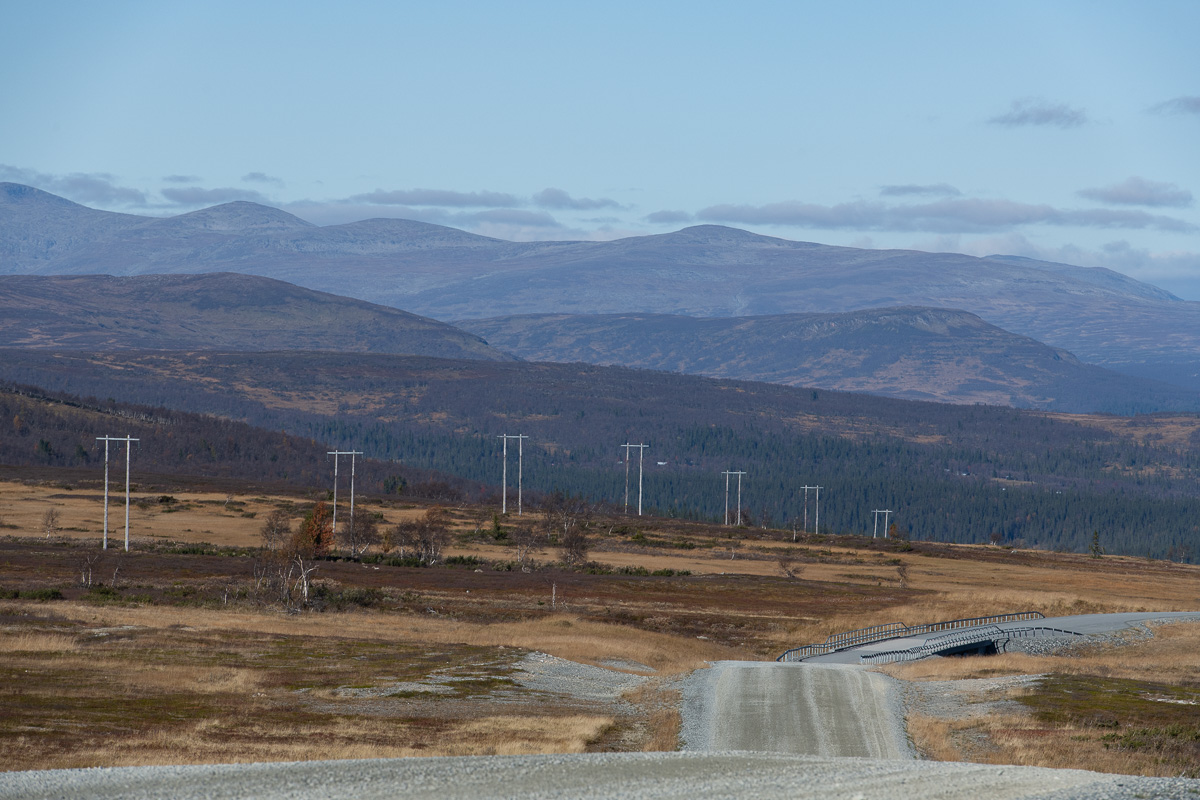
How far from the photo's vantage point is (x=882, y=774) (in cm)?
2528

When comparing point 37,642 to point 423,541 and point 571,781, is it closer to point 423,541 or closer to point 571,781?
point 571,781

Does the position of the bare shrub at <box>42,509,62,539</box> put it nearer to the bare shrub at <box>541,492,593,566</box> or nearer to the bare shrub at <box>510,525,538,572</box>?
the bare shrub at <box>510,525,538,572</box>

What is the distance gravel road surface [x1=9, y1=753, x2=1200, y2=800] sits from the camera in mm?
22188

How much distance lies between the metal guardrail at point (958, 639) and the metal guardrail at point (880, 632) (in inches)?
112

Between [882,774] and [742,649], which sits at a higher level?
[882,774]

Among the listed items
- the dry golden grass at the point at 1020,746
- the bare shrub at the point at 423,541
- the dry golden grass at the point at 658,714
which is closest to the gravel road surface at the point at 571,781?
the dry golden grass at the point at 1020,746

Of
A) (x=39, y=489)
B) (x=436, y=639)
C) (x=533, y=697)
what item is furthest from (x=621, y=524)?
(x=533, y=697)

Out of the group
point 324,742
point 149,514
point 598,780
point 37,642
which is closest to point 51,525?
point 149,514

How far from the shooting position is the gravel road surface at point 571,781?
72.8 ft

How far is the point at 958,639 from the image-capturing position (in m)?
64.5

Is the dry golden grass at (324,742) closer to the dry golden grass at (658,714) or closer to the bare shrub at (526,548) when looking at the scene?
the dry golden grass at (658,714)

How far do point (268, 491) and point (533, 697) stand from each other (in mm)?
135934

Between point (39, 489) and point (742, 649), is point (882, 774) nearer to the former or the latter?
point (742, 649)

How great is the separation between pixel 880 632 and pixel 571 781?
49365 millimetres
